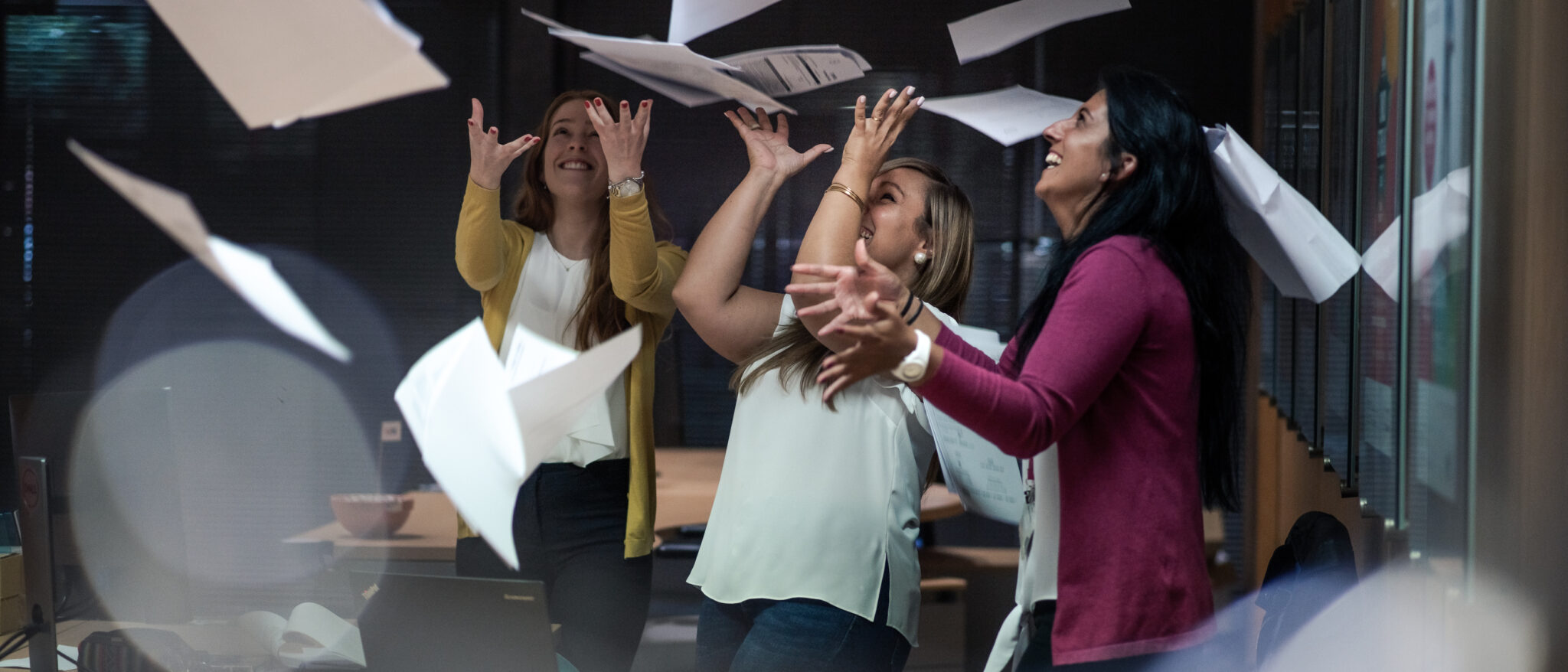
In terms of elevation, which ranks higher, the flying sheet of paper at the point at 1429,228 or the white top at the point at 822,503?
the flying sheet of paper at the point at 1429,228

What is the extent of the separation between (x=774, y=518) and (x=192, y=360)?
320cm

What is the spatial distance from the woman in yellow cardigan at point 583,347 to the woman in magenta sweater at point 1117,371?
59 centimetres

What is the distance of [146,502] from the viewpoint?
141 centimetres

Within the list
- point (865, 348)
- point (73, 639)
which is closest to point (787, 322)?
point (865, 348)

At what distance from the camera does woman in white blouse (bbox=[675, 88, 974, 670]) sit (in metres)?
1.31

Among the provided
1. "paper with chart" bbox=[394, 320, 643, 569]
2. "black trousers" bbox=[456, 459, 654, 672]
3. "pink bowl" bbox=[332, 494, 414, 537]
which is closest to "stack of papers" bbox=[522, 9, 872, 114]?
Result: "paper with chart" bbox=[394, 320, 643, 569]

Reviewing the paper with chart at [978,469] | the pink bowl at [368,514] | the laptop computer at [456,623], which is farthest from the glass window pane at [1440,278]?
the pink bowl at [368,514]

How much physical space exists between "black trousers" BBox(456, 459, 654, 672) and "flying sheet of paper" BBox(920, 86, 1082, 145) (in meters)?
0.69

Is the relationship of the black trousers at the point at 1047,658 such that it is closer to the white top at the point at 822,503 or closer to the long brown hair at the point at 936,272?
the white top at the point at 822,503

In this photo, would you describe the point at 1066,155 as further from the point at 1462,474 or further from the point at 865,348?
the point at 1462,474

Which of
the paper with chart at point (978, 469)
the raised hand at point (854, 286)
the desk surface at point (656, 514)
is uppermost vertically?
the raised hand at point (854, 286)

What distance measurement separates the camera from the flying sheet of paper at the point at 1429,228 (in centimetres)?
112

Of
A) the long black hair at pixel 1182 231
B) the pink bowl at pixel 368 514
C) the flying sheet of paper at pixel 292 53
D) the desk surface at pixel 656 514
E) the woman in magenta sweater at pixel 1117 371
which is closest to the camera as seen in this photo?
the flying sheet of paper at pixel 292 53

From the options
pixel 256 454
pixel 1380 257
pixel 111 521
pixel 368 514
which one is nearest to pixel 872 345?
pixel 1380 257
